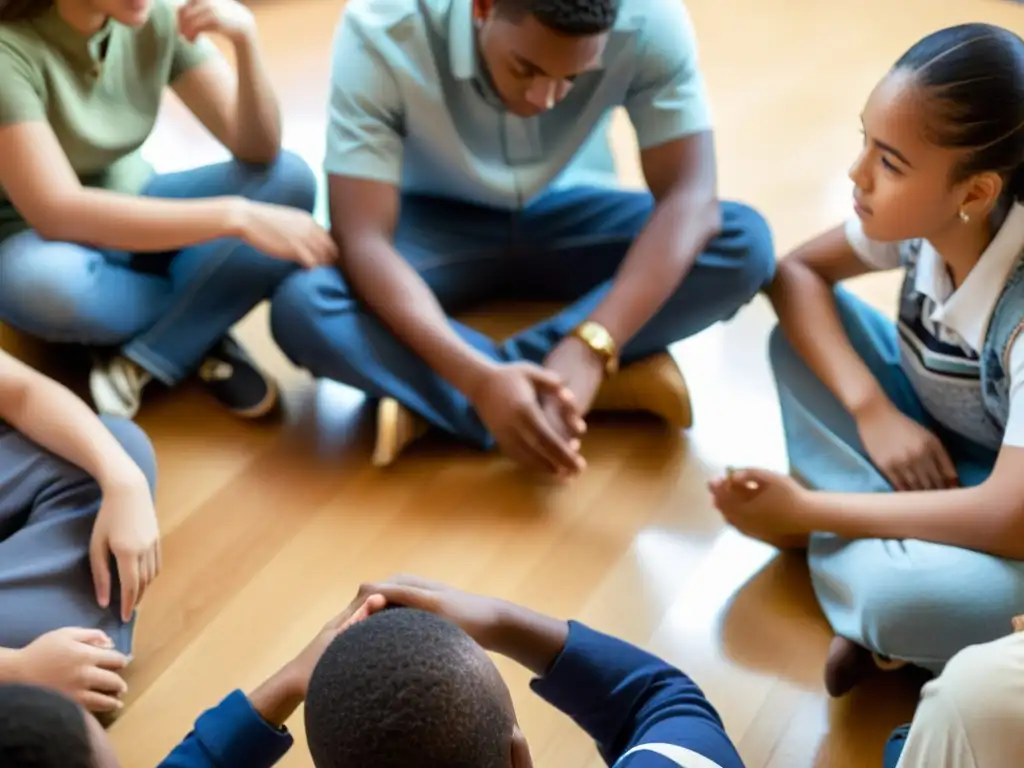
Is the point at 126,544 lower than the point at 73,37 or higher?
lower

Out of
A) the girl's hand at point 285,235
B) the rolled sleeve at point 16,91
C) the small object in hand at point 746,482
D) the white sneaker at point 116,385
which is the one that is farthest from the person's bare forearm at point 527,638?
the rolled sleeve at point 16,91

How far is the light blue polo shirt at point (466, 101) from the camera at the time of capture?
4.28 feet

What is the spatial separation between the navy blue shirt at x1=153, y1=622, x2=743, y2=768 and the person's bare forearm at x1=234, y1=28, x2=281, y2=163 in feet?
2.96

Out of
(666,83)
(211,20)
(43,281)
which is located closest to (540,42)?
(666,83)

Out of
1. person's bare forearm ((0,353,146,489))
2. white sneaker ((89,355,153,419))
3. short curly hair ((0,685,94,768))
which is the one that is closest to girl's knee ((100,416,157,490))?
person's bare forearm ((0,353,146,489))

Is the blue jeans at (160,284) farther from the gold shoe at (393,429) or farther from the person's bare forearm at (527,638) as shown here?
the person's bare forearm at (527,638)

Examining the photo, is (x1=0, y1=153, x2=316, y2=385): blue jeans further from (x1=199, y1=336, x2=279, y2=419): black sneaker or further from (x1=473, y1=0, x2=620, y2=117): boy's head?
(x1=473, y1=0, x2=620, y2=117): boy's head

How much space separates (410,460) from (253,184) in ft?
1.55

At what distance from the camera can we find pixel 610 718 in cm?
89

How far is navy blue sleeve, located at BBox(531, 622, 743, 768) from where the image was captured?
85cm

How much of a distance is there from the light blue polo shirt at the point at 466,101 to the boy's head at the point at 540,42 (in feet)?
0.20

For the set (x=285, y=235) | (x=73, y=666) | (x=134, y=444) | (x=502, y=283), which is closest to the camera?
(x=73, y=666)

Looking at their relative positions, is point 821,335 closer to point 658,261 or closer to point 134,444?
point 658,261

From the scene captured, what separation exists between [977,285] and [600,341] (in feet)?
1.51
